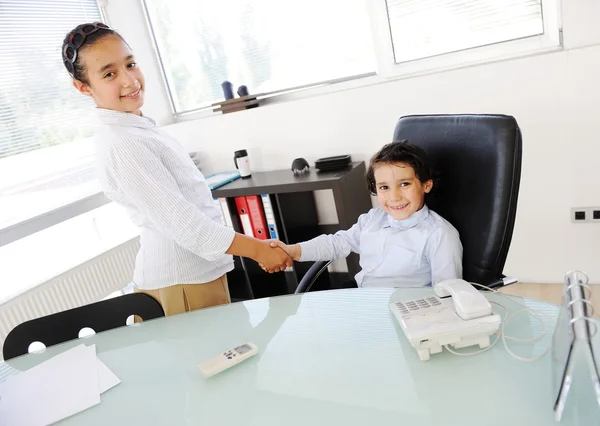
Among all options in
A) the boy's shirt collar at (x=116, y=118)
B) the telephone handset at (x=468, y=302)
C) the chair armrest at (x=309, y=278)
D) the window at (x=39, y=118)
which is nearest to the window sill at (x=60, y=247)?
the window at (x=39, y=118)

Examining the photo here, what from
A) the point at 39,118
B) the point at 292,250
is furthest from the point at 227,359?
the point at 39,118

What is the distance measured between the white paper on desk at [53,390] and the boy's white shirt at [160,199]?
0.36m

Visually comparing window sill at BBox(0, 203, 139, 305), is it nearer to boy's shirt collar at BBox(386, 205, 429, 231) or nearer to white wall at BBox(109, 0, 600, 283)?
white wall at BBox(109, 0, 600, 283)

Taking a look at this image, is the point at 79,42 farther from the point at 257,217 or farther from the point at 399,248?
the point at 257,217

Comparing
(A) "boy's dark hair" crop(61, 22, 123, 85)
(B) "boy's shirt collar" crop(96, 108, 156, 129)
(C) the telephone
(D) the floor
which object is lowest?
(D) the floor

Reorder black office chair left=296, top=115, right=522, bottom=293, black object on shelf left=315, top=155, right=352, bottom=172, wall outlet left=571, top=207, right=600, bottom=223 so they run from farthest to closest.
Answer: black object on shelf left=315, top=155, right=352, bottom=172
wall outlet left=571, top=207, right=600, bottom=223
black office chair left=296, top=115, right=522, bottom=293

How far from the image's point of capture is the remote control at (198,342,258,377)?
3.30 feet

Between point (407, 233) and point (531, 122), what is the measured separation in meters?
1.12

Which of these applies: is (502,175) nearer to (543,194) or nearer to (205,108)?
(543,194)

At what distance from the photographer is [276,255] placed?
Answer: 1602 mm

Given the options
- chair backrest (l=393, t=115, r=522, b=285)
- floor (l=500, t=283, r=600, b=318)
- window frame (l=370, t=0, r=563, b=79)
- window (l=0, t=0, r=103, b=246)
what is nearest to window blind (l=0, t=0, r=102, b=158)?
window (l=0, t=0, r=103, b=246)

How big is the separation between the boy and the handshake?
0.25 metres

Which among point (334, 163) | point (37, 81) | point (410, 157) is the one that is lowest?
point (334, 163)

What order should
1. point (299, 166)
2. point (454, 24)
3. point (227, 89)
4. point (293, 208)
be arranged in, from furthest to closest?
point (227, 89), point (293, 208), point (299, 166), point (454, 24)
